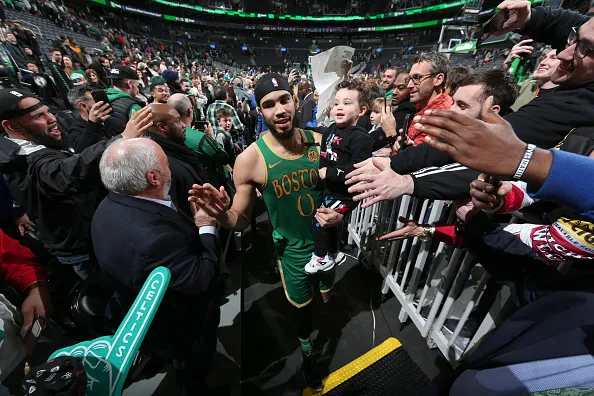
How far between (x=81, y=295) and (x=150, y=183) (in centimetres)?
150

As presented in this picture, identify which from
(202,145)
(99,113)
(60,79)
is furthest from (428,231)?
(60,79)

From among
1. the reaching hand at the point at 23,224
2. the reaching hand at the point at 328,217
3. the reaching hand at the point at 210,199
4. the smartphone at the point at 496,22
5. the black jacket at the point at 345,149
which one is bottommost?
the reaching hand at the point at 23,224

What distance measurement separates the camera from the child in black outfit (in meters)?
2.03

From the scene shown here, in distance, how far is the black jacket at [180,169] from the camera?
227 cm

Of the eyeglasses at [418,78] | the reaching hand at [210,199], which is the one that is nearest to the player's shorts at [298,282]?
the reaching hand at [210,199]

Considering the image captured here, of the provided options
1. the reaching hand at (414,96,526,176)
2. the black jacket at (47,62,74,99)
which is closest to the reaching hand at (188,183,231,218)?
the reaching hand at (414,96,526,176)

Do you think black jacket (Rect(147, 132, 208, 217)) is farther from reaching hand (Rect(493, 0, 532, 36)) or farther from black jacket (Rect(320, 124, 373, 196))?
reaching hand (Rect(493, 0, 532, 36))

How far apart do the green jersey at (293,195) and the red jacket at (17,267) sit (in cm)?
195

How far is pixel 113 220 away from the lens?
1494 millimetres

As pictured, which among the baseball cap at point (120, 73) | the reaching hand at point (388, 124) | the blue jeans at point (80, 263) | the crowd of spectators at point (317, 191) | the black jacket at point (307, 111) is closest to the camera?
the crowd of spectators at point (317, 191)

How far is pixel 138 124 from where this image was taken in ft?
7.09

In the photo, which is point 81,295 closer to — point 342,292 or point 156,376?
point 156,376

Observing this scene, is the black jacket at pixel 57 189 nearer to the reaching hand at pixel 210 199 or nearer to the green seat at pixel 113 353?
the reaching hand at pixel 210 199

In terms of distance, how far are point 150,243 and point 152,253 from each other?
0.06 m
